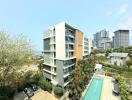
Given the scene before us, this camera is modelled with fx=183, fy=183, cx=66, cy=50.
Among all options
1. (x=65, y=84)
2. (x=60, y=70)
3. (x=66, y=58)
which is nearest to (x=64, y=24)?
(x=66, y=58)

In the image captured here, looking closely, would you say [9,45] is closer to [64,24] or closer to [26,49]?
[26,49]

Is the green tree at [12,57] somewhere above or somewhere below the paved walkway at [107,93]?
above

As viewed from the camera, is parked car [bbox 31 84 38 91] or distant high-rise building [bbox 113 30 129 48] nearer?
parked car [bbox 31 84 38 91]

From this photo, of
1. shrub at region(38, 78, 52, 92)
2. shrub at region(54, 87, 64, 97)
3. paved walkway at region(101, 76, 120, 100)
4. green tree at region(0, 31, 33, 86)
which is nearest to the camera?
green tree at region(0, 31, 33, 86)

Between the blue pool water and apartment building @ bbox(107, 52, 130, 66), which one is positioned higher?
apartment building @ bbox(107, 52, 130, 66)

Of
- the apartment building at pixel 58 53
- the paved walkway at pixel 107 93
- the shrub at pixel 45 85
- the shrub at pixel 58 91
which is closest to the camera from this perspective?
the shrub at pixel 58 91

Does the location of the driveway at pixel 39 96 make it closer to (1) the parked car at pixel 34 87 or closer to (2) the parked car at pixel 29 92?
(2) the parked car at pixel 29 92

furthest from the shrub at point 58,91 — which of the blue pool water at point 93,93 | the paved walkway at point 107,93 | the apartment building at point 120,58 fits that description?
the apartment building at point 120,58

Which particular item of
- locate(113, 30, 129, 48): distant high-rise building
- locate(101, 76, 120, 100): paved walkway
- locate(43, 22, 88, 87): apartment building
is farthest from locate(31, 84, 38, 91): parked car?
locate(113, 30, 129, 48): distant high-rise building

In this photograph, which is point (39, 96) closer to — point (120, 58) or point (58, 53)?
point (58, 53)

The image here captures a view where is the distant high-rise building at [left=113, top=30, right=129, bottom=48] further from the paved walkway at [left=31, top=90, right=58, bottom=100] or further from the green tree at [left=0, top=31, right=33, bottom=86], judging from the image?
the green tree at [left=0, top=31, right=33, bottom=86]

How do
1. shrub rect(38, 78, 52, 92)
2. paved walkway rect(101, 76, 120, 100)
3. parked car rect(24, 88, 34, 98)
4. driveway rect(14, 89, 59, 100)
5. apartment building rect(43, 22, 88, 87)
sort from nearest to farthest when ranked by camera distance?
driveway rect(14, 89, 59, 100) < parked car rect(24, 88, 34, 98) < paved walkway rect(101, 76, 120, 100) < apartment building rect(43, 22, 88, 87) < shrub rect(38, 78, 52, 92)

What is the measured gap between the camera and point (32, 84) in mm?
38156

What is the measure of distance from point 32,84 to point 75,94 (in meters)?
11.2
